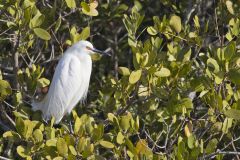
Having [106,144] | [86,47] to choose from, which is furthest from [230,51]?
[86,47]

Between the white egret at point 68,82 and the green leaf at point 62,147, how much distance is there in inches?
47.4

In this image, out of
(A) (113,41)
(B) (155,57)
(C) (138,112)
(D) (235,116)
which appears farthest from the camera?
(A) (113,41)

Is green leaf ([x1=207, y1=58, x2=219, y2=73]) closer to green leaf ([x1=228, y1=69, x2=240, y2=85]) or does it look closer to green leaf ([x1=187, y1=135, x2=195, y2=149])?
green leaf ([x1=228, y1=69, x2=240, y2=85])

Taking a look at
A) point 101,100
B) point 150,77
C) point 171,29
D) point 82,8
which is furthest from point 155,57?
point 101,100

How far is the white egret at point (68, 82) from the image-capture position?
4.30 meters

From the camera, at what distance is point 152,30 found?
11.9 feet

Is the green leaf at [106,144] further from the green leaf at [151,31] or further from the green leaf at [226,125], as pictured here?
the green leaf at [151,31]

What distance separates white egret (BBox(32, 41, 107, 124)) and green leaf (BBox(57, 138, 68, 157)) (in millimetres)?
1204

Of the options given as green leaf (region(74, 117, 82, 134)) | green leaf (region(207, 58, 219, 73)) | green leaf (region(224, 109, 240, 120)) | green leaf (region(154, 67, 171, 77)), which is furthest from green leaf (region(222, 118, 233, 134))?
green leaf (region(74, 117, 82, 134))

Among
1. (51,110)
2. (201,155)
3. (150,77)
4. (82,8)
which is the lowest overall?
(51,110)

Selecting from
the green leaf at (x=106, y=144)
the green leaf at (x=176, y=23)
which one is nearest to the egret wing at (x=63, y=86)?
the green leaf at (x=176, y=23)

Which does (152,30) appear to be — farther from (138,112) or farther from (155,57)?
(138,112)

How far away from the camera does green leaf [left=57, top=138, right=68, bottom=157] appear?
296 centimetres

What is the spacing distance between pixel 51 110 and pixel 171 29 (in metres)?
1.11
